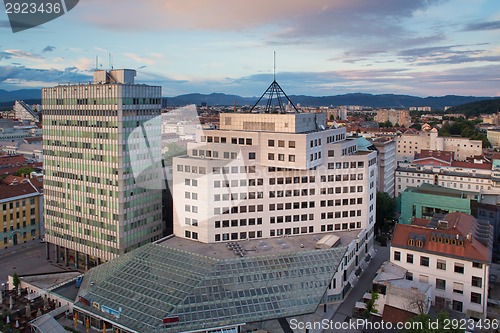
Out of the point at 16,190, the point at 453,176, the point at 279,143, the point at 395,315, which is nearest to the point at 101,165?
the point at 279,143

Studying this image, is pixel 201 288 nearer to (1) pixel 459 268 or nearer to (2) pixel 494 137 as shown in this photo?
(1) pixel 459 268

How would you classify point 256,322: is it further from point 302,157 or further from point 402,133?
point 402,133

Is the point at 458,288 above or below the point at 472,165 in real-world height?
below

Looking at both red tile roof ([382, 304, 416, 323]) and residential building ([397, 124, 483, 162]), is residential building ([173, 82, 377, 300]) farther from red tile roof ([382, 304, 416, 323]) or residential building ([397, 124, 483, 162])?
residential building ([397, 124, 483, 162])

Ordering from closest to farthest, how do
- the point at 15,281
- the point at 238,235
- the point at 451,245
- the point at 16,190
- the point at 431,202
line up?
the point at 451,245
the point at 15,281
the point at 238,235
the point at 16,190
the point at 431,202

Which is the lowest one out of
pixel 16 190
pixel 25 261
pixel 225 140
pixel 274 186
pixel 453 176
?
pixel 25 261

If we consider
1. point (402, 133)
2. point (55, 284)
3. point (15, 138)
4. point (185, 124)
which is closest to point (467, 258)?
point (55, 284)

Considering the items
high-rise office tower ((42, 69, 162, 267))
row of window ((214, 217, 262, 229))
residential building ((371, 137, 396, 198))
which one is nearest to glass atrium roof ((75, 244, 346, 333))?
row of window ((214, 217, 262, 229))
